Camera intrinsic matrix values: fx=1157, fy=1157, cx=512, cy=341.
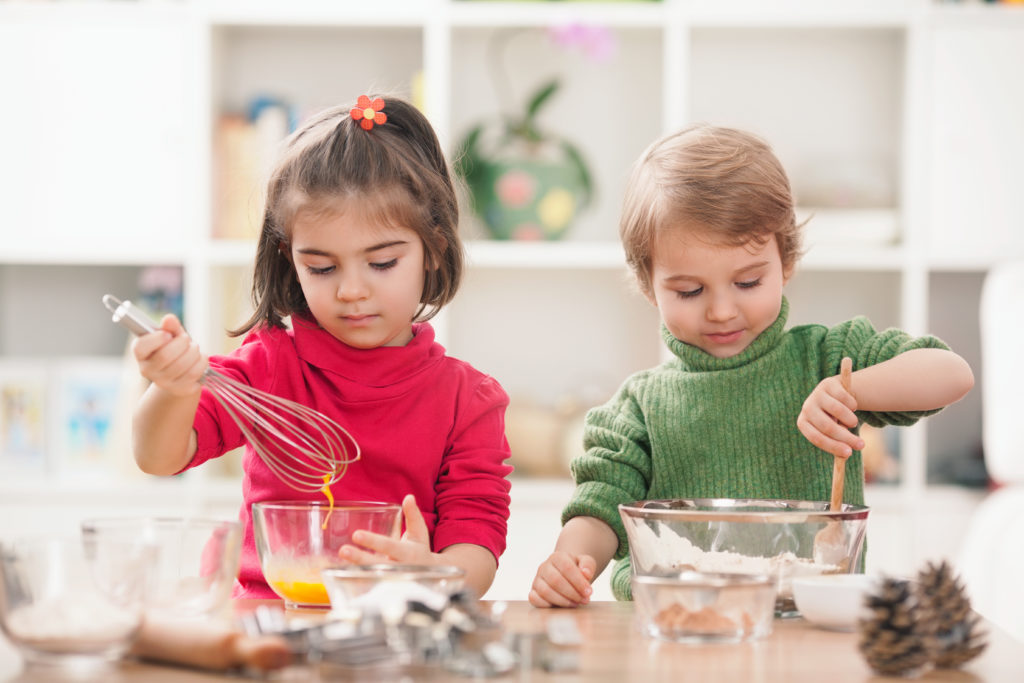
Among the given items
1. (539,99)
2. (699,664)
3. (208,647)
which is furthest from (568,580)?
(539,99)

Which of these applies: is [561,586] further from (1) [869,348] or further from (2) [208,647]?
(1) [869,348]

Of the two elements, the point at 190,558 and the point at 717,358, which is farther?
the point at 717,358

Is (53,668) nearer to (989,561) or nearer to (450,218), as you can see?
(450,218)

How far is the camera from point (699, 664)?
2.26ft

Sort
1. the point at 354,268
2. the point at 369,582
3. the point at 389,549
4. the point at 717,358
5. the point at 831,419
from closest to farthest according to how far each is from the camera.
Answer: the point at 369,582 → the point at 389,549 → the point at 831,419 → the point at 354,268 → the point at 717,358

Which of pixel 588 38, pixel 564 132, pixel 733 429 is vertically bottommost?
pixel 733 429

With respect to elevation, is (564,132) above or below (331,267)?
above

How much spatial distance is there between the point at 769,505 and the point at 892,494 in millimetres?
1881

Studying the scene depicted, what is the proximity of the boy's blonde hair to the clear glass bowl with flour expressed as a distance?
15.9 inches

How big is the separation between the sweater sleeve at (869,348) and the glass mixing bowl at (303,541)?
0.55 meters

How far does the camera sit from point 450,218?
1257 millimetres

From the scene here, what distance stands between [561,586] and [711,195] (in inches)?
18.5

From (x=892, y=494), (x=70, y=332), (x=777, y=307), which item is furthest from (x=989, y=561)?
(x=70, y=332)

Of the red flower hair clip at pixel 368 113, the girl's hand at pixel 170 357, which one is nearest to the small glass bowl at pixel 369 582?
the girl's hand at pixel 170 357
